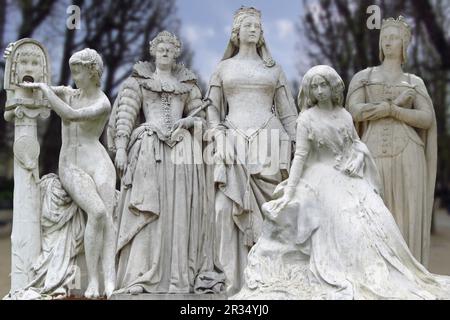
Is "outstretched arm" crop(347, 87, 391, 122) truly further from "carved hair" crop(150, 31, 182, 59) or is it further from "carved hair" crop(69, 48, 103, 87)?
"carved hair" crop(69, 48, 103, 87)

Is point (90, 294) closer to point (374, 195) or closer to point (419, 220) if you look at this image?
point (374, 195)

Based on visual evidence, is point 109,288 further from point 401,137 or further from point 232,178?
point 401,137

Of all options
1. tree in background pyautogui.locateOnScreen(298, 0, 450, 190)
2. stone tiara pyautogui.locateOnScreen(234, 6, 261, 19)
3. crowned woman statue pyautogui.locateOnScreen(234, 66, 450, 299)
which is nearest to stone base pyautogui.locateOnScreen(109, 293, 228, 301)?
crowned woman statue pyautogui.locateOnScreen(234, 66, 450, 299)

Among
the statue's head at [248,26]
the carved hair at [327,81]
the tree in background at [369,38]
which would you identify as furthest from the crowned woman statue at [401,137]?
the tree in background at [369,38]

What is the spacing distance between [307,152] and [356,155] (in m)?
0.42

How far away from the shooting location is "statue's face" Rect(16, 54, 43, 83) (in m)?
9.02

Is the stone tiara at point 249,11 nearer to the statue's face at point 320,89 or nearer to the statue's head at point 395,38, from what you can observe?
the statue's head at point 395,38

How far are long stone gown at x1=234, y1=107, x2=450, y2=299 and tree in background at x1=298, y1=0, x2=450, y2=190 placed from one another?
10.6m

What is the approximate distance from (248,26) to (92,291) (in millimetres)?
3011

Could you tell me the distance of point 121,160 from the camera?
29.8 feet

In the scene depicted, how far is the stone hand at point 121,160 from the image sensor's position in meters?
9.06

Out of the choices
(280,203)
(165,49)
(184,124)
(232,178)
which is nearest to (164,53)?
(165,49)

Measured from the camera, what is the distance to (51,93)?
879 centimetres

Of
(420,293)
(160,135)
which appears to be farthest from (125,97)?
(420,293)
